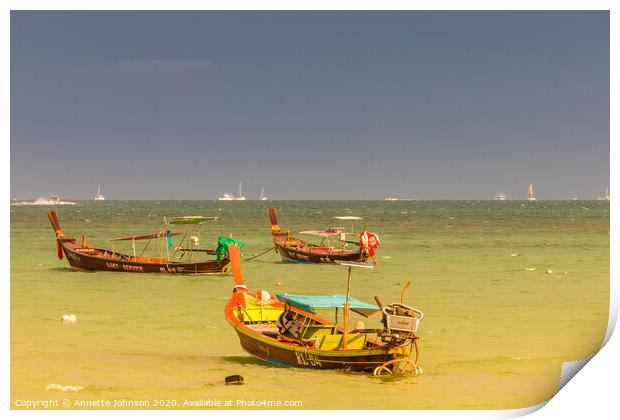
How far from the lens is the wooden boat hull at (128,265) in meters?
39.5

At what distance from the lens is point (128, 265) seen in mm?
40188

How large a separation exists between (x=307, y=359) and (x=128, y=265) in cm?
2322

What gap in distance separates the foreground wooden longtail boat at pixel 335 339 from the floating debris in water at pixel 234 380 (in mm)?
1492

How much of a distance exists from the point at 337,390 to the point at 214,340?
672 cm

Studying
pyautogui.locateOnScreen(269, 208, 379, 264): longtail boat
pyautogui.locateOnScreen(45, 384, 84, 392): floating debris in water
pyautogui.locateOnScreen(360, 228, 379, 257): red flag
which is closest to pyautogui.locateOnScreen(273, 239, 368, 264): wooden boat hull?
pyautogui.locateOnScreen(269, 208, 379, 264): longtail boat

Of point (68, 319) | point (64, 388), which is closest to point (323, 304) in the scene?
point (64, 388)

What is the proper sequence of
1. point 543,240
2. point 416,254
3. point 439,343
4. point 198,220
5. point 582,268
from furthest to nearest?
1. point 543,240
2. point 416,254
3. point 582,268
4. point 198,220
5. point 439,343

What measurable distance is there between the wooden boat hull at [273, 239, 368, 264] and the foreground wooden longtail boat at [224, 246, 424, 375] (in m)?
23.7

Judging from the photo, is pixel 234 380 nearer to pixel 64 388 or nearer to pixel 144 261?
pixel 64 388

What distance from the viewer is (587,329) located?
2461 cm

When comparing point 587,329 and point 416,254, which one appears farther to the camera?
point 416,254

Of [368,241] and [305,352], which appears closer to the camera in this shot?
[305,352]
